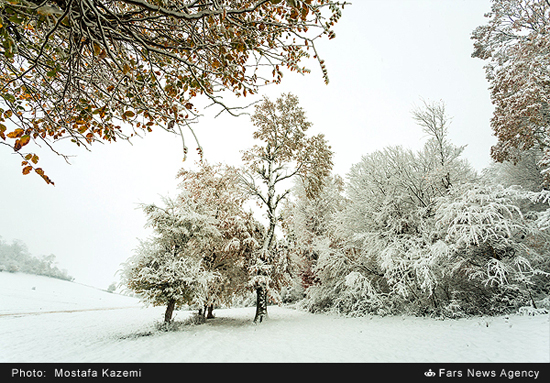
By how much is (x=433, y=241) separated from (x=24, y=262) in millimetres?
33656

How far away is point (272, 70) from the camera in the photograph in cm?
353

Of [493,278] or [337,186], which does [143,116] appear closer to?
[493,278]

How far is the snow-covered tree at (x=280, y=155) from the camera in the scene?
10.6m

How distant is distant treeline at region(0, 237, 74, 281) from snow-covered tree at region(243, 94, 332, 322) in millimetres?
26145

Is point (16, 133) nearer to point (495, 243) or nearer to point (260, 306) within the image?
point (260, 306)

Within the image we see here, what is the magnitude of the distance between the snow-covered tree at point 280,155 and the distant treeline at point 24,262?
2615cm

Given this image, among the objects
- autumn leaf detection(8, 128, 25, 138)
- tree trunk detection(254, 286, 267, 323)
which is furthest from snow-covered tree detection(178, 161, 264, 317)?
autumn leaf detection(8, 128, 25, 138)

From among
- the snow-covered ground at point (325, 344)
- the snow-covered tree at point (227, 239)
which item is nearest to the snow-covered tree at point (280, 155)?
the snow-covered tree at point (227, 239)

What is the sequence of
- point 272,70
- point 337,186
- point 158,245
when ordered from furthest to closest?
point 337,186 < point 158,245 < point 272,70

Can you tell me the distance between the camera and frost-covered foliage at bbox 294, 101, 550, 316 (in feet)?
22.0

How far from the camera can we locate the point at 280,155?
1102 cm

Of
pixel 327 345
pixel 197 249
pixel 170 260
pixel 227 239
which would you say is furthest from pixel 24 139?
pixel 227 239
